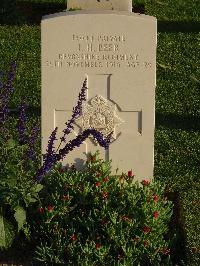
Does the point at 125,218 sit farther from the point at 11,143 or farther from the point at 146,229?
the point at 11,143

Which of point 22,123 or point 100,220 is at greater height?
point 22,123

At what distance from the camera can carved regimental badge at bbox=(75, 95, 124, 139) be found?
18.6 feet

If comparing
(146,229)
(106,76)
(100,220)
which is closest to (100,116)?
(106,76)

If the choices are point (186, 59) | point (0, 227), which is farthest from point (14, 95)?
point (0, 227)

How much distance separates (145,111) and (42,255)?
1368mm

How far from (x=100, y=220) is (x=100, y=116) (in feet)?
3.03

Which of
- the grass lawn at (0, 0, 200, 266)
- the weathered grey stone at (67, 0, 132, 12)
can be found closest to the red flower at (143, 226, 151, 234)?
the grass lawn at (0, 0, 200, 266)

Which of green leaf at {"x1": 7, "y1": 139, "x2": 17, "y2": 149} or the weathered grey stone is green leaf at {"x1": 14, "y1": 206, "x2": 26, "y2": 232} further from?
the weathered grey stone

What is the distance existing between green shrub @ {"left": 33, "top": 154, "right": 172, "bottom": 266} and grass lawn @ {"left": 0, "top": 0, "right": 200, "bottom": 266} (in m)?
0.28

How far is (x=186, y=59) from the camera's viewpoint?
31.7ft

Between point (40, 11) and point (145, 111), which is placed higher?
point (40, 11)

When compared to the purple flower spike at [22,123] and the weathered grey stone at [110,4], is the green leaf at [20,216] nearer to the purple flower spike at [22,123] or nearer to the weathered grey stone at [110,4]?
the purple flower spike at [22,123]

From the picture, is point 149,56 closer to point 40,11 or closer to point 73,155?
point 73,155

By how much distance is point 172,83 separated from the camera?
8914 millimetres
